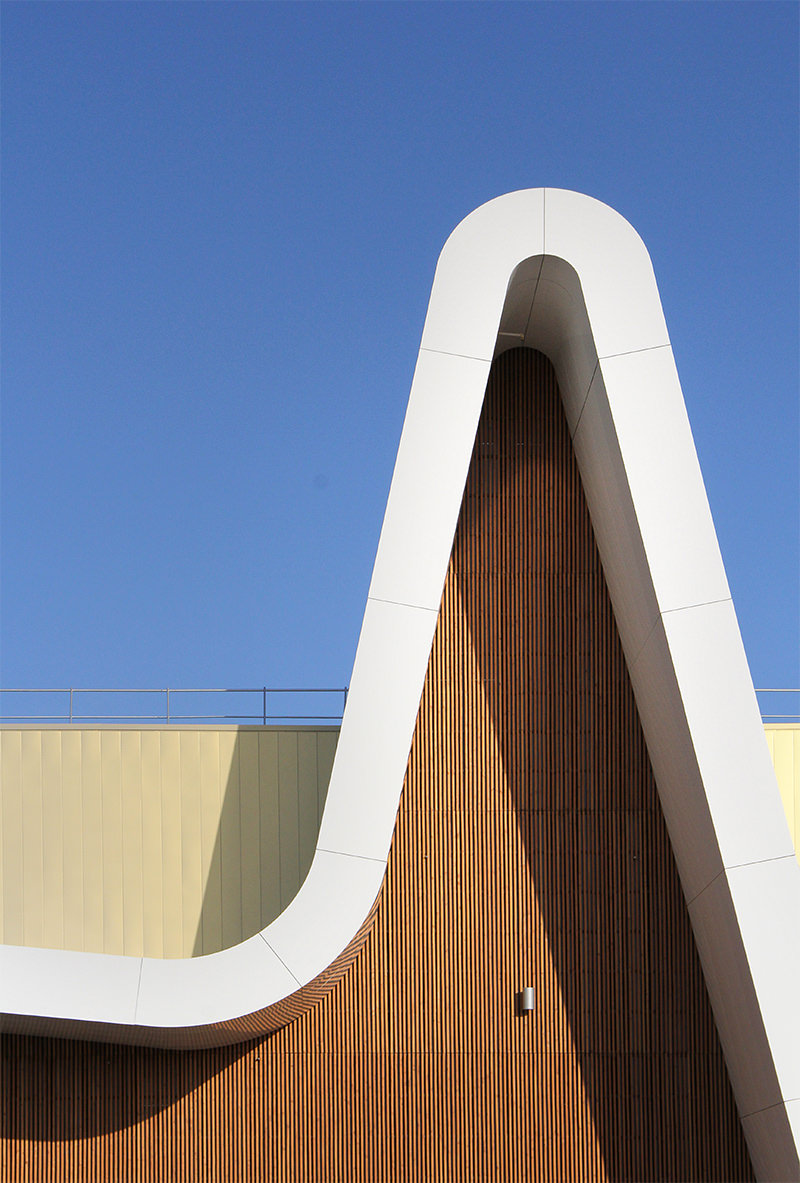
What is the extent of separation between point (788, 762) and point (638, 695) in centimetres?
359

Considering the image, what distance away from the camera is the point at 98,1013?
8.55m

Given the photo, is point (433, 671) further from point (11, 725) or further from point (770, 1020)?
point (11, 725)

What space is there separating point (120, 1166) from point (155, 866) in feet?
10.6

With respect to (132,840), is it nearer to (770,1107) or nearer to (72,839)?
(72,839)

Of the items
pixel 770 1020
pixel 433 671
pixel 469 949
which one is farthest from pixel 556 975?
pixel 433 671

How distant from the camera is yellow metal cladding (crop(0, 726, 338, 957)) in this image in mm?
11984

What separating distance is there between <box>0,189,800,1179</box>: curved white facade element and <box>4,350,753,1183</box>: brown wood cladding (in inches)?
14.7

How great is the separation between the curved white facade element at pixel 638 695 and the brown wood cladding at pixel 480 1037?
0.37 metres

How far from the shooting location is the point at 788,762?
12.6 meters

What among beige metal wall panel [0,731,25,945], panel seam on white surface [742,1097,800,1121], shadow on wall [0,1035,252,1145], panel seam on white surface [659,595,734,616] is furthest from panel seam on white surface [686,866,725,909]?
beige metal wall panel [0,731,25,945]

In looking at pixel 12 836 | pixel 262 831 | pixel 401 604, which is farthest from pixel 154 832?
pixel 401 604

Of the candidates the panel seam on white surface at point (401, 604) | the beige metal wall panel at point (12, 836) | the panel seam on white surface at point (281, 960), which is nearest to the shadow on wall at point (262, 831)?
the beige metal wall panel at point (12, 836)

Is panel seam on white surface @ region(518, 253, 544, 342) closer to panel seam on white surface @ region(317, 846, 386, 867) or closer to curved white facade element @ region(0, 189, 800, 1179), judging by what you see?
curved white facade element @ region(0, 189, 800, 1179)

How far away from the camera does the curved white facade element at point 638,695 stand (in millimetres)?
8547
